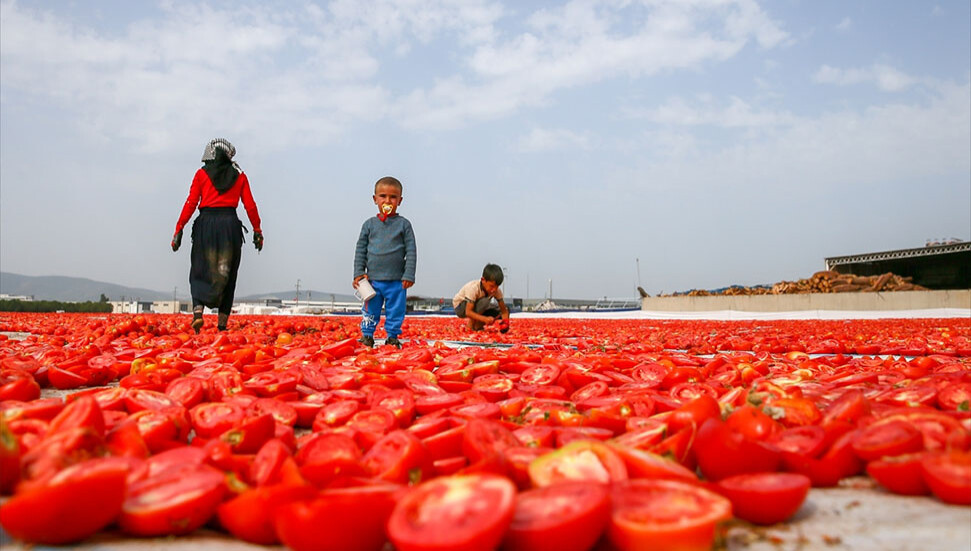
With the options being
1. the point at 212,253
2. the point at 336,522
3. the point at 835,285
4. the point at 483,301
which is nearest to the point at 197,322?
the point at 212,253

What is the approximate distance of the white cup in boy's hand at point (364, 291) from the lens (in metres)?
5.43

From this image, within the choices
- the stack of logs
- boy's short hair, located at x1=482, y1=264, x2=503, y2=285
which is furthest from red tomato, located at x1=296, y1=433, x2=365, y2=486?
the stack of logs

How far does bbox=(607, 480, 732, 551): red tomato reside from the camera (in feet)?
3.35

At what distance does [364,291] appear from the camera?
545cm

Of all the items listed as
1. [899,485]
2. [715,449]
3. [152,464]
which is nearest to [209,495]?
[152,464]

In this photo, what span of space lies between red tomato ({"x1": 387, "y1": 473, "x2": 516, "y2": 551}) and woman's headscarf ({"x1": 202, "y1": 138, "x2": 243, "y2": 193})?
6037mm

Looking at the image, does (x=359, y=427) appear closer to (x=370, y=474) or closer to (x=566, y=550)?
(x=370, y=474)

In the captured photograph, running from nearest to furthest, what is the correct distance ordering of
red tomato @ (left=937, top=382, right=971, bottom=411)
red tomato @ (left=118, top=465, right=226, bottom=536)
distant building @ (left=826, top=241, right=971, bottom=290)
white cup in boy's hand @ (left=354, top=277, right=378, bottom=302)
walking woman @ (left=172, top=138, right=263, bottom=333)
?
red tomato @ (left=118, top=465, right=226, bottom=536)
red tomato @ (left=937, top=382, right=971, bottom=411)
white cup in boy's hand @ (left=354, top=277, right=378, bottom=302)
walking woman @ (left=172, top=138, right=263, bottom=333)
distant building @ (left=826, top=241, right=971, bottom=290)

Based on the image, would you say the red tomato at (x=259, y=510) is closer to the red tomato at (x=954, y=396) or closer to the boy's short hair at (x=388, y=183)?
the red tomato at (x=954, y=396)

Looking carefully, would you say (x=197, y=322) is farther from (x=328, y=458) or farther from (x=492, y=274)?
(x=328, y=458)

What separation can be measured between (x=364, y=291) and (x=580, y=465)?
433 cm

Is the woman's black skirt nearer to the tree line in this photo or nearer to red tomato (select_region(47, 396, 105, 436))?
red tomato (select_region(47, 396, 105, 436))

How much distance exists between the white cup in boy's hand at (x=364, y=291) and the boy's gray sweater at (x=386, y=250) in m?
0.12

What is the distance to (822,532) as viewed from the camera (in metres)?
1.21
